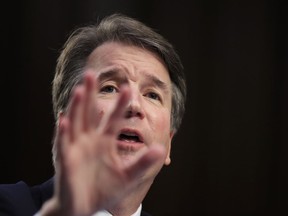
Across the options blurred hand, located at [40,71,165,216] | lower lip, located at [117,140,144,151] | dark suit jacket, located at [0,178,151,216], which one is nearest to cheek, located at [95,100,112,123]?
lower lip, located at [117,140,144,151]

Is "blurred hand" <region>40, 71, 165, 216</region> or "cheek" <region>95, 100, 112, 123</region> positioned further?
"cheek" <region>95, 100, 112, 123</region>

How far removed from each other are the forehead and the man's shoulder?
13.7 inches

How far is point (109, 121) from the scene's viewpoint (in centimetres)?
71

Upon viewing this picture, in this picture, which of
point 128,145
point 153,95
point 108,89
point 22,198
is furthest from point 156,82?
point 22,198

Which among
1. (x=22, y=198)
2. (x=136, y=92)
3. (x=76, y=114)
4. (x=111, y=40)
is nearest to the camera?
(x=76, y=114)

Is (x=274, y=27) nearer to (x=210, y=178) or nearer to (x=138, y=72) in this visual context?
(x=210, y=178)

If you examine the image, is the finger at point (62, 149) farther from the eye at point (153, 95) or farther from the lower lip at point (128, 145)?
the eye at point (153, 95)

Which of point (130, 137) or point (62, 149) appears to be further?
point (130, 137)

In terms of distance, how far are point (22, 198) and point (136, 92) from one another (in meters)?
0.39

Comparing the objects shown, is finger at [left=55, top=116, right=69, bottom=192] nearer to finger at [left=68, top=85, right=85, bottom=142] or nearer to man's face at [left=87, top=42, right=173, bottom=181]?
finger at [left=68, top=85, right=85, bottom=142]

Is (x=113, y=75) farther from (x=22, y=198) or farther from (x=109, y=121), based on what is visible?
(x=109, y=121)

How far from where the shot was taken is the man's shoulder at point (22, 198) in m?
1.11

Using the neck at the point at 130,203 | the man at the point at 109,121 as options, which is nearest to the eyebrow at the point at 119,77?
the man at the point at 109,121

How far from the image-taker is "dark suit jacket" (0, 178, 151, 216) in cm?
111
